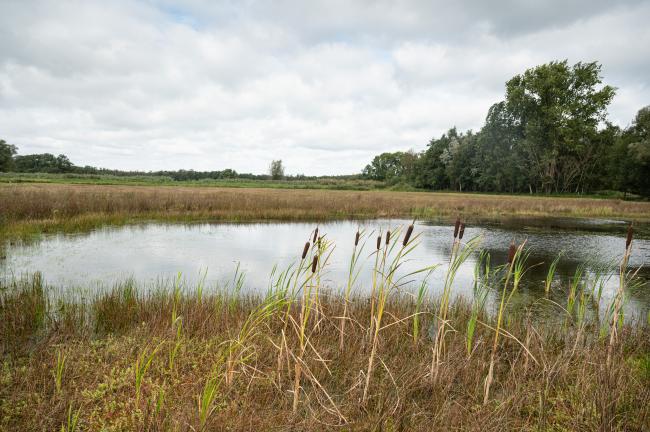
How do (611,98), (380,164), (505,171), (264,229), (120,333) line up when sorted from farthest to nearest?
(380,164)
(505,171)
(611,98)
(264,229)
(120,333)

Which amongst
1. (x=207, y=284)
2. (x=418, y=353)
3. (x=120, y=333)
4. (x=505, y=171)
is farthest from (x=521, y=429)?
(x=505, y=171)

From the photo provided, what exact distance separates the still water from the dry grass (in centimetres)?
217

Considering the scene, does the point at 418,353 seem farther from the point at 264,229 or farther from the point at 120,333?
the point at 264,229

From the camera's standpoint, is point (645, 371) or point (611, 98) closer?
Result: point (645, 371)

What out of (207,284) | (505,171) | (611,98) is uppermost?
(611,98)

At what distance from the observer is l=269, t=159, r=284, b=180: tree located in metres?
112

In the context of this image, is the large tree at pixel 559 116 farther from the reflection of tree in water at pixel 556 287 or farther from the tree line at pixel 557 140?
the reflection of tree in water at pixel 556 287

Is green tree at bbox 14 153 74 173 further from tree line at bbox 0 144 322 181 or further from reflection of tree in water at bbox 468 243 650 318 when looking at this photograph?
reflection of tree in water at bbox 468 243 650 318

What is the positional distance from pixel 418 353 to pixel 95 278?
24.1 feet

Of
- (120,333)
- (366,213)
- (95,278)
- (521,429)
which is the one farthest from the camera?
(366,213)

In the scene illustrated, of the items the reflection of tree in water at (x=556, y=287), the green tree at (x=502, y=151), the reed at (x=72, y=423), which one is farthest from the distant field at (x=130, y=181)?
the reflection of tree in water at (x=556, y=287)

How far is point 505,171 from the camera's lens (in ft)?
186

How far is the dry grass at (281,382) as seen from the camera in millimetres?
2939

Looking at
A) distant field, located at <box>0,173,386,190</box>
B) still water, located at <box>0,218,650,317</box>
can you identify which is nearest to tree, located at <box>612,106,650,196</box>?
still water, located at <box>0,218,650,317</box>
